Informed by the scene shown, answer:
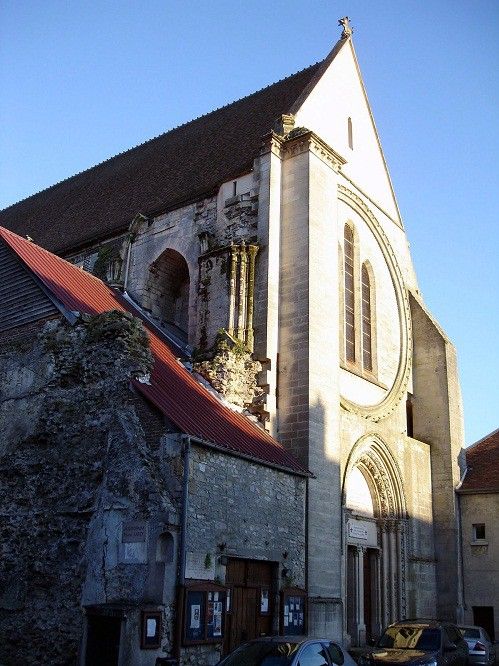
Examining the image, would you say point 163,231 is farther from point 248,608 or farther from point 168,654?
point 168,654

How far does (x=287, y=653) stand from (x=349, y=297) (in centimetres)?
1306

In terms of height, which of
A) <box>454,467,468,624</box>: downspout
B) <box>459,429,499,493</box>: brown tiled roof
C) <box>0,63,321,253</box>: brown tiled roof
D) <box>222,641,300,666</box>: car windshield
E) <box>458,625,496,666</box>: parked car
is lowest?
<box>458,625,496,666</box>: parked car

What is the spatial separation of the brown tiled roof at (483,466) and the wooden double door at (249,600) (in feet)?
30.7

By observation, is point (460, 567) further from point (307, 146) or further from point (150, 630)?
point (150, 630)

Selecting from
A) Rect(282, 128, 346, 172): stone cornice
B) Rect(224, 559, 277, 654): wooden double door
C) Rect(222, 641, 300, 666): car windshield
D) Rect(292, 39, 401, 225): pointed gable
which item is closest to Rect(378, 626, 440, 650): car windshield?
Rect(224, 559, 277, 654): wooden double door

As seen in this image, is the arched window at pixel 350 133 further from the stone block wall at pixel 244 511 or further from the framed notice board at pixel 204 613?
the framed notice board at pixel 204 613

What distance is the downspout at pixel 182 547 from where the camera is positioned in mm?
11008

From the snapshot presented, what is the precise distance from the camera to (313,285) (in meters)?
17.4

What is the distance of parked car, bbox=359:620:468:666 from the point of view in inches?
470

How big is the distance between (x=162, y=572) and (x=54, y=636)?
6.95 feet

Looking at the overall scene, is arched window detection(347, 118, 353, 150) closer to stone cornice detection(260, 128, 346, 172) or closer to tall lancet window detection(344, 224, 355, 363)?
tall lancet window detection(344, 224, 355, 363)

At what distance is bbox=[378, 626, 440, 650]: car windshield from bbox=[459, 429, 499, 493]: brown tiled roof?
846 centimetres

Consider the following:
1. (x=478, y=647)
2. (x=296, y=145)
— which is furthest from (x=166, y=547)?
(x=296, y=145)

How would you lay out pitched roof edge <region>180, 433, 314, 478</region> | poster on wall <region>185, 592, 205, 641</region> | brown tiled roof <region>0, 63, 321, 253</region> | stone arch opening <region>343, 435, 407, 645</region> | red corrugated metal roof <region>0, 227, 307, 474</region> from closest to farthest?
poster on wall <region>185, 592, 205, 641</region> → pitched roof edge <region>180, 433, 314, 478</region> → red corrugated metal roof <region>0, 227, 307, 474</region> → stone arch opening <region>343, 435, 407, 645</region> → brown tiled roof <region>0, 63, 321, 253</region>
